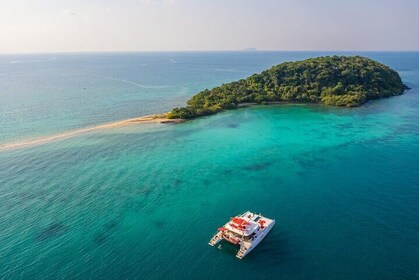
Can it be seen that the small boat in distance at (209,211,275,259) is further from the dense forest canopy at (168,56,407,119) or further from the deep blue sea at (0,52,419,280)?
the dense forest canopy at (168,56,407,119)

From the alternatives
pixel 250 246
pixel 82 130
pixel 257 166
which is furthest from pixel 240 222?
pixel 82 130

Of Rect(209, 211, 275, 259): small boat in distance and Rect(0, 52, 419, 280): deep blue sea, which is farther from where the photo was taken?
Rect(209, 211, 275, 259): small boat in distance

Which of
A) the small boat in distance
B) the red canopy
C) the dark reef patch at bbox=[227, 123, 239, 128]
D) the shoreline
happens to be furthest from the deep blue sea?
the shoreline

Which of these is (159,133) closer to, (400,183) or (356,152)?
(356,152)

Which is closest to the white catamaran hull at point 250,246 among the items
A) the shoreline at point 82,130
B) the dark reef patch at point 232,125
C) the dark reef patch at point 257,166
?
the dark reef patch at point 257,166

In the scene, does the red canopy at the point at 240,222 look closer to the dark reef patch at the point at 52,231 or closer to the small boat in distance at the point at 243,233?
the small boat in distance at the point at 243,233
